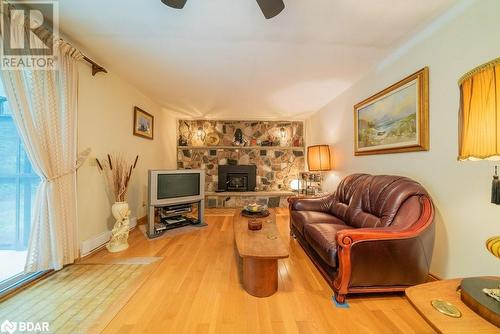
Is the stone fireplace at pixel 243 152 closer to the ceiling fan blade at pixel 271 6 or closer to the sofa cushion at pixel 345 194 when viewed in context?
the sofa cushion at pixel 345 194

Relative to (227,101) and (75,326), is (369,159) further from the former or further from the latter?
(75,326)

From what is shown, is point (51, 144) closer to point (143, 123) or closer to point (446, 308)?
point (143, 123)

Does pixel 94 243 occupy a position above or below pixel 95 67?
below

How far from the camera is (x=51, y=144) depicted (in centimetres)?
173

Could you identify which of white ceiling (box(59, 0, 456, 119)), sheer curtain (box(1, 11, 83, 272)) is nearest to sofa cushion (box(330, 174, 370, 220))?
white ceiling (box(59, 0, 456, 119))

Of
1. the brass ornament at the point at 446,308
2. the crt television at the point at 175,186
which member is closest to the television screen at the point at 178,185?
the crt television at the point at 175,186

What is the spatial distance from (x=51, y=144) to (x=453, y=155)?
3501 mm

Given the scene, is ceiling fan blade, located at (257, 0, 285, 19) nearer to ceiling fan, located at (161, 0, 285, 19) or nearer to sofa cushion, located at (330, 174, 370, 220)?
ceiling fan, located at (161, 0, 285, 19)

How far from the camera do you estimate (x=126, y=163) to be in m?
2.88

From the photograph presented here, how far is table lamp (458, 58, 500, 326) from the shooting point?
649 millimetres

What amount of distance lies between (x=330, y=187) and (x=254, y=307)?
2805 mm

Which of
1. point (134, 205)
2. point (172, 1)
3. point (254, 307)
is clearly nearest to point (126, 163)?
point (134, 205)

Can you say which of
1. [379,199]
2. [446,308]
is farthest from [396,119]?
[446,308]

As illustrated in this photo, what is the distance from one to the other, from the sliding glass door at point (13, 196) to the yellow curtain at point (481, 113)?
3158mm
